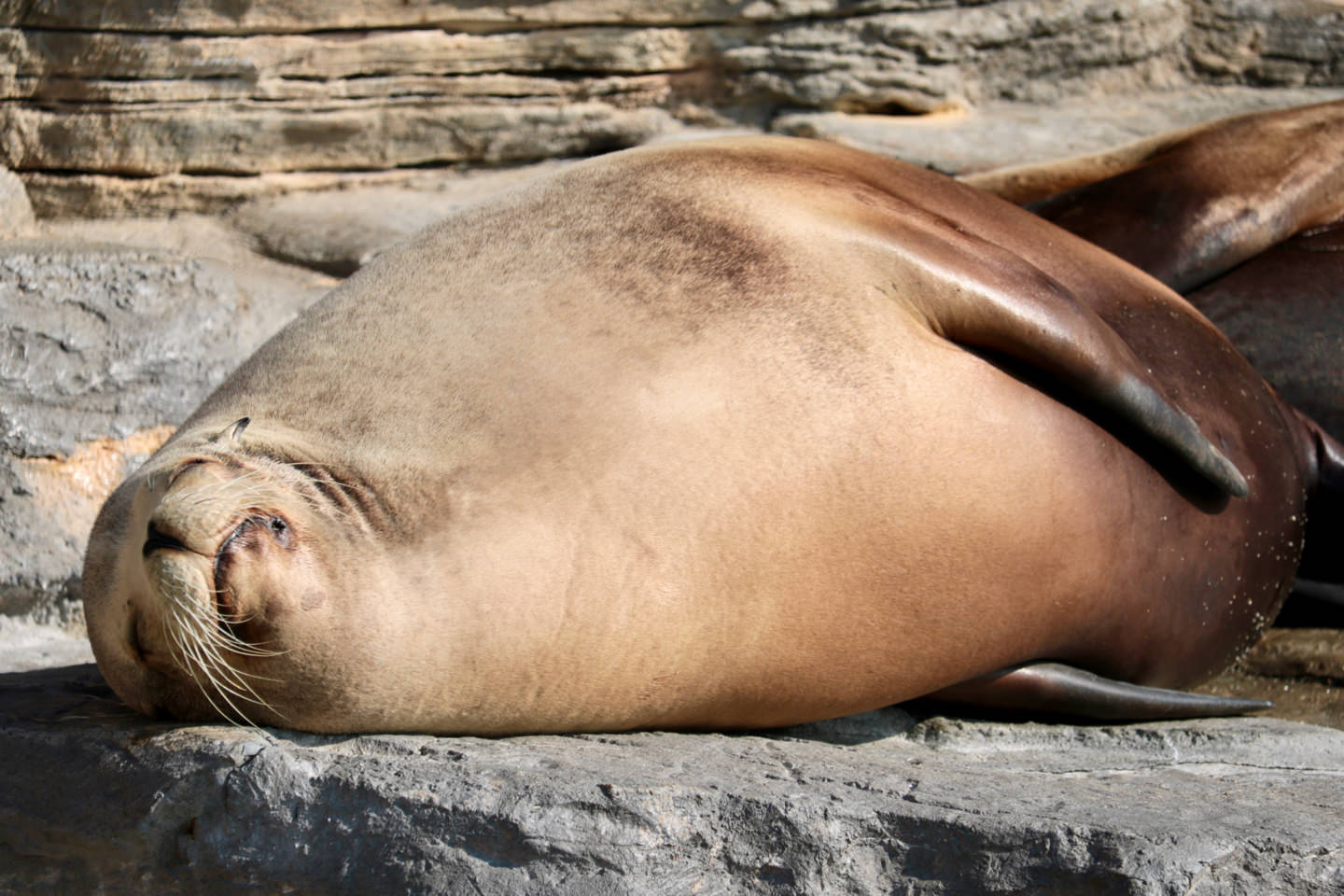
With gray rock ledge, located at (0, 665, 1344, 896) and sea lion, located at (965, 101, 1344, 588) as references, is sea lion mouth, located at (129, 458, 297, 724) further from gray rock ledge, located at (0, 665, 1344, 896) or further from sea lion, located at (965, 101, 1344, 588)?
sea lion, located at (965, 101, 1344, 588)

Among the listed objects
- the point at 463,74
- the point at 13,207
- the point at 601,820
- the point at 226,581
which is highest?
the point at 463,74

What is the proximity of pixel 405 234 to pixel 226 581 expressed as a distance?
3.03 meters

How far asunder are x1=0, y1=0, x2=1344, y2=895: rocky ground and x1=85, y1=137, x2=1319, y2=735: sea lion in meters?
0.16

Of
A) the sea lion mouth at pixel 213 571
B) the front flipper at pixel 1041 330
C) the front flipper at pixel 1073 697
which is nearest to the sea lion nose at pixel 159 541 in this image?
the sea lion mouth at pixel 213 571

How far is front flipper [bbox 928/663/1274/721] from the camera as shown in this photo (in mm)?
3027

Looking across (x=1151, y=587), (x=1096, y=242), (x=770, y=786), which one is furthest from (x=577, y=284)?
(x=1096, y=242)

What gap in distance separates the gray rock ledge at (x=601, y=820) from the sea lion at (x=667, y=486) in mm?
123

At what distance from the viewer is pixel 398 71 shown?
545cm

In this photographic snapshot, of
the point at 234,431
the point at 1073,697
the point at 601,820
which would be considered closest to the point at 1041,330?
the point at 1073,697

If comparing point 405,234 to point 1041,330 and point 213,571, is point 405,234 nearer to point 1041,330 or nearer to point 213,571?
point 1041,330

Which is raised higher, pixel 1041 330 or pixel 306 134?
pixel 306 134

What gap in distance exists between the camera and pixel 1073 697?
3055 millimetres

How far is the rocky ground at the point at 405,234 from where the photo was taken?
86.8 inches

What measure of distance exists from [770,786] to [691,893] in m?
0.22
